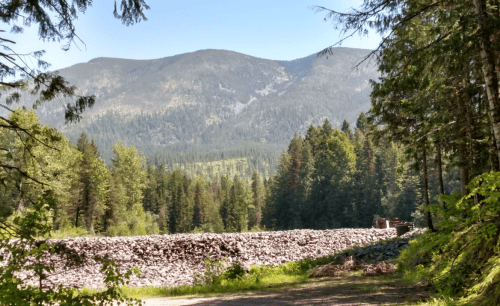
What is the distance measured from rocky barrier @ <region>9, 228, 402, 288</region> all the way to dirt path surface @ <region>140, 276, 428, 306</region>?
16.9 feet

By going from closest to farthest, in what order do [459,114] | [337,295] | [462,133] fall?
1. [337,295]
2. [459,114]
3. [462,133]

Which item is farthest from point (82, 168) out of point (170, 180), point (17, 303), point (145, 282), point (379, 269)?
point (170, 180)

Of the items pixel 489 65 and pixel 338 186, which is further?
pixel 338 186

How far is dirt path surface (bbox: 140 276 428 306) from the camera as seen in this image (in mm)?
6617

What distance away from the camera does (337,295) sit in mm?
Answer: 7551

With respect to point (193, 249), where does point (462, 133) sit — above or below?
above

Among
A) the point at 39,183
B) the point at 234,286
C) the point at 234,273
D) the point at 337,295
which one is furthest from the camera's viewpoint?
the point at 234,273

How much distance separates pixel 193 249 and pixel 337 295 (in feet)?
29.8

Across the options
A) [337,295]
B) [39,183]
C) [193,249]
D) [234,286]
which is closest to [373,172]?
[193,249]

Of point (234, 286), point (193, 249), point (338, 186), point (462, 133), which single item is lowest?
point (234, 286)

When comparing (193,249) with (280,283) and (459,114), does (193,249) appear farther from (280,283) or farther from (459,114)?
(459,114)

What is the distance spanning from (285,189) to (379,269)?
5005cm

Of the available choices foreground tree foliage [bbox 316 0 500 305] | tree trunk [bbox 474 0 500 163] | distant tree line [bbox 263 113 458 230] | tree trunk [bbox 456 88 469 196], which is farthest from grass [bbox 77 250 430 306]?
distant tree line [bbox 263 113 458 230]

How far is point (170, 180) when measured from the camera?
8044 cm
